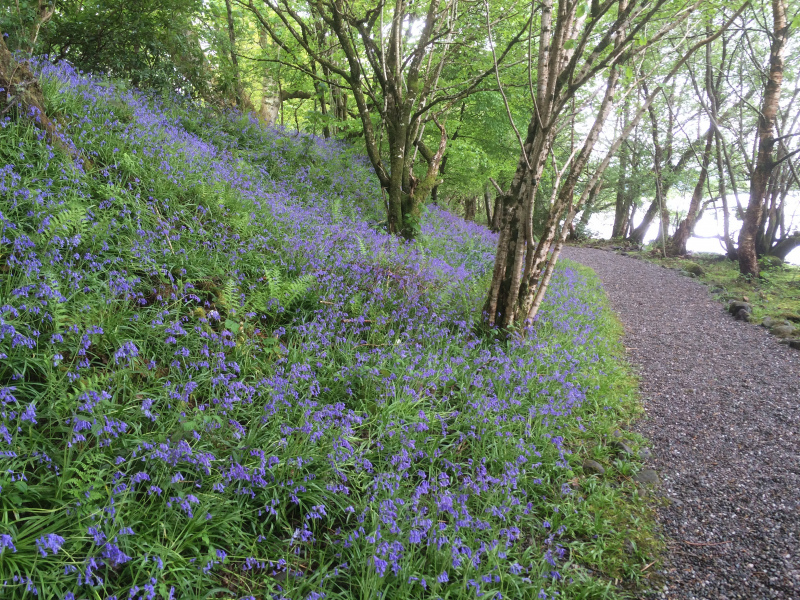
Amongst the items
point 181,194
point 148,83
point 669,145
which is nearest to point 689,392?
point 181,194

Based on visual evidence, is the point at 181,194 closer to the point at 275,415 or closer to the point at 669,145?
the point at 275,415

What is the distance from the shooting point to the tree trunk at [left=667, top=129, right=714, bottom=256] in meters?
15.9

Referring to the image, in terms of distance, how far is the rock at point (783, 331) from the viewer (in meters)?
7.79

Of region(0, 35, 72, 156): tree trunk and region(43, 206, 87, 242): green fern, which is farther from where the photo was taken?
region(0, 35, 72, 156): tree trunk

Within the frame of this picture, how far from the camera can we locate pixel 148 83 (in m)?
9.62

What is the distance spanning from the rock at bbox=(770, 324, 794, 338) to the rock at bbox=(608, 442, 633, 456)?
5814 millimetres

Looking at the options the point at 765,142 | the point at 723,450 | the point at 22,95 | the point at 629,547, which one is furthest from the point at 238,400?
the point at 765,142

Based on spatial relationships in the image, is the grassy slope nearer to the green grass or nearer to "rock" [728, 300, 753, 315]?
the green grass

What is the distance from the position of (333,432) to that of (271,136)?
31.6ft

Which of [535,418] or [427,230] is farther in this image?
[427,230]

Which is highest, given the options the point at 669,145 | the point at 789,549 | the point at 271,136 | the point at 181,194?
the point at 669,145

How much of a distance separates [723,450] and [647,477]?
1.11 meters

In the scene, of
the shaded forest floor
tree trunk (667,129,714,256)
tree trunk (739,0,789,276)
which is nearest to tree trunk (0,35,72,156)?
the shaded forest floor

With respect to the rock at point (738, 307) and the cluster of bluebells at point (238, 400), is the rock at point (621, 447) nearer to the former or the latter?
the cluster of bluebells at point (238, 400)
